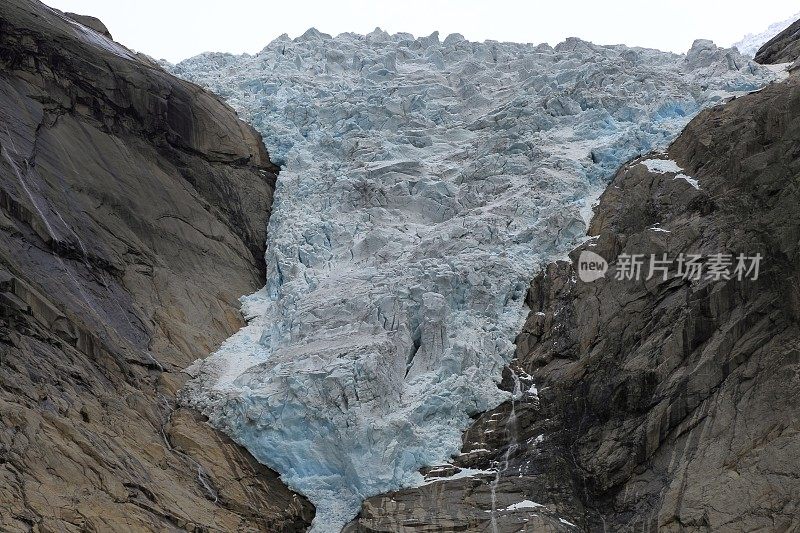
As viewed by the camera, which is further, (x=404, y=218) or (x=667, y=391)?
(x=404, y=218)

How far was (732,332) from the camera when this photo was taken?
16.2 meters

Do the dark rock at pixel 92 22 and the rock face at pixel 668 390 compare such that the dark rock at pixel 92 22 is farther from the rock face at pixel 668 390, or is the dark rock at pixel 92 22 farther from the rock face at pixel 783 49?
the rock face at pixel 783 49

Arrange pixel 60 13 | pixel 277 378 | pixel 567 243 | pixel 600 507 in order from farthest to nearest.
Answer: pixel 60 13
pixel 567 243
pixel 277 378
pixel 600 507

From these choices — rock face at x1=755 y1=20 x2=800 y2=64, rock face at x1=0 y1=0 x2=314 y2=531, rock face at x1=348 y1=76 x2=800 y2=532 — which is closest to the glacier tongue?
rock face at x1=0 y1=0 x2=314 y2=531

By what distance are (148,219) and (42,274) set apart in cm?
461

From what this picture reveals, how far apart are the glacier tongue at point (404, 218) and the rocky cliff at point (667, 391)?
1.00 m

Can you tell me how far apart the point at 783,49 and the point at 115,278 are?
22065 millimetres

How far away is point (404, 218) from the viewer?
24.2 metres

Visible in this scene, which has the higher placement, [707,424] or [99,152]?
[99,152]

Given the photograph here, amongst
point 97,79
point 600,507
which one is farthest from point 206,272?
point 600,507

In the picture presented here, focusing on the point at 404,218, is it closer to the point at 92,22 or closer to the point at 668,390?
the point at 668,390

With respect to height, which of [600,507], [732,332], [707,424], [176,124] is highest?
[176,124]

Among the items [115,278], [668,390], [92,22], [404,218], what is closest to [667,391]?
[668,390]

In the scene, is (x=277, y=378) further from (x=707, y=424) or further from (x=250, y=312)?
(x=707, y=424)
